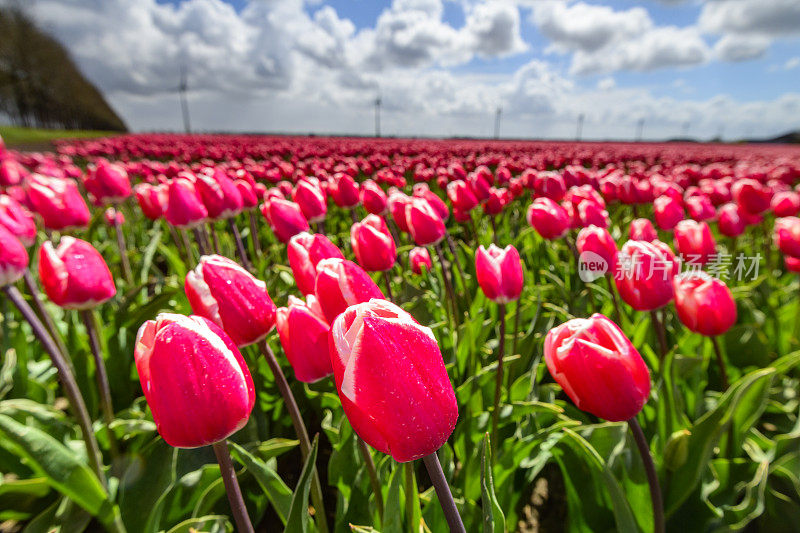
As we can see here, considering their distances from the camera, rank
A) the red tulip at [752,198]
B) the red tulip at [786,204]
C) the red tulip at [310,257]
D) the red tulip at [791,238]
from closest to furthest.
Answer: the red tulip at [310,257], the red tulip at [791,238], the red tulip at [752,198], the red tulip at [786,204]

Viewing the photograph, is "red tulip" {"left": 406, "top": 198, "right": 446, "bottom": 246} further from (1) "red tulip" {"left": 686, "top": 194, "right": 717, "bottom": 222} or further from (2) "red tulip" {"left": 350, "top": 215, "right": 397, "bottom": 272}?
(1) "red tulip" {"left": 686, "top": 194, "right": 717, "bottom": 222}

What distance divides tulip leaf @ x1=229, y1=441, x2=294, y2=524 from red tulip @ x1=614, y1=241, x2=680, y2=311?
136 cm

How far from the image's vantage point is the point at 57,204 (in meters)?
2.55

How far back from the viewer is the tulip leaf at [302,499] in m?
0.98

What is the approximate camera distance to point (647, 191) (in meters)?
3.99

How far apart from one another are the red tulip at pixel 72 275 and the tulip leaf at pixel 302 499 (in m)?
1.08

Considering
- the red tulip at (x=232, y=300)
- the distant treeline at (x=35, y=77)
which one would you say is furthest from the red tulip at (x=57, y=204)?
the distant treeline at (x=35, y=77)

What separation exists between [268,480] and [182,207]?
183 cm

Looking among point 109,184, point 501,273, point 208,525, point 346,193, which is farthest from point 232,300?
point 109,184

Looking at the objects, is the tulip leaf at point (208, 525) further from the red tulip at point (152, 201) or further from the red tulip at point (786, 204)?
the red tulip at point (786, 204)

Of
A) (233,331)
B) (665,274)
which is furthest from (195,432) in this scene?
(665,274)

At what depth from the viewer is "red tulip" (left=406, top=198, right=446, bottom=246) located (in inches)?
90.1

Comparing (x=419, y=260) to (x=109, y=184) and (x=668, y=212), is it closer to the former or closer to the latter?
(x=668, y=212)

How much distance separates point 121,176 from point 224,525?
312 cm
